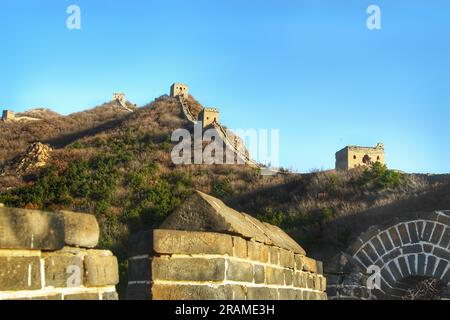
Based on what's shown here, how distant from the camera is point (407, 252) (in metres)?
11.0

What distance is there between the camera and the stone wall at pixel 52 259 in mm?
2254

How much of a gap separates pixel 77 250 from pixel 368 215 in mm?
20262

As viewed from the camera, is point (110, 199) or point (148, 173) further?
point (148, 173)

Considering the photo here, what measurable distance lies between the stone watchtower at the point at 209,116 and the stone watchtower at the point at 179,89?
1050 cm

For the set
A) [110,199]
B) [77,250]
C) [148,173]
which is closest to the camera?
[77,250]

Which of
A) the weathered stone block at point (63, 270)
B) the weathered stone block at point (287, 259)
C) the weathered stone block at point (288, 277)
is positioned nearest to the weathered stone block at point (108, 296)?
the weathered stone block at point (63, 270)

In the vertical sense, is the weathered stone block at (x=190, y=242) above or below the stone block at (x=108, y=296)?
above

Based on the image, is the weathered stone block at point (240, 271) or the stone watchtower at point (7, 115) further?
the stone watchtower at point (7, 115)

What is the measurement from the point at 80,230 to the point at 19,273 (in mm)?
527

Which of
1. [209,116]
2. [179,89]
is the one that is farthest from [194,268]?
[179,89]

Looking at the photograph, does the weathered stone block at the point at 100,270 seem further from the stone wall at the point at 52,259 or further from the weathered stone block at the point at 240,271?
the weathered stone block at the point at 240,271
